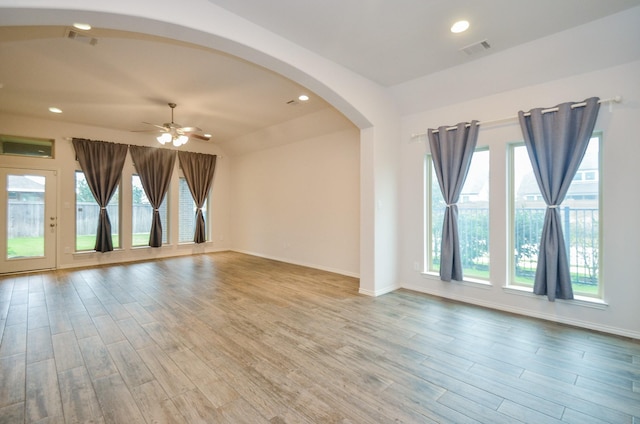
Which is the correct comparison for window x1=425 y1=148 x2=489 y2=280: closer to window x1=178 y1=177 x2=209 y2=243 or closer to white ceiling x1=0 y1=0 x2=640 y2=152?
white ceiling x1=0 y1=0 x2=640 y2=152

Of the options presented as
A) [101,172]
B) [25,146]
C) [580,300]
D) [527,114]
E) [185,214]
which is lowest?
[580,300]

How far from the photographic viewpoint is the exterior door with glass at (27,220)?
226 inches

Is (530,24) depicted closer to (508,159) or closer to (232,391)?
(508,159)

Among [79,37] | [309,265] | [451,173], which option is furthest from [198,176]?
[451,173]

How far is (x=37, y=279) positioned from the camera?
5320 millimetres

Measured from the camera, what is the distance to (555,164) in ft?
10.9

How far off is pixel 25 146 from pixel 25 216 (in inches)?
56.8

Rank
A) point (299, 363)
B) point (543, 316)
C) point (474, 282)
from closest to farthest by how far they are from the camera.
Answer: point (299, 363), point (543, 316), point (474, 282)

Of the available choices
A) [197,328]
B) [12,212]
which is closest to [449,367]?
[197,328]

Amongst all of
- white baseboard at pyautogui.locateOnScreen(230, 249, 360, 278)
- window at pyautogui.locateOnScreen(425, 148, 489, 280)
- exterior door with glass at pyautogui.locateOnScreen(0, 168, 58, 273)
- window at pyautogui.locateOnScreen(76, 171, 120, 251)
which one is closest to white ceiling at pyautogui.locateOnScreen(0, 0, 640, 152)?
exterior door with glass at pyautogui.locateOnScreen(0, 168, 58, 273)

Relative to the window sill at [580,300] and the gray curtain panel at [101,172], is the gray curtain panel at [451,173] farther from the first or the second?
the gray curtain panel at [101,172]

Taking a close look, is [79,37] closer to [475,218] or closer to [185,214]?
[475,218]

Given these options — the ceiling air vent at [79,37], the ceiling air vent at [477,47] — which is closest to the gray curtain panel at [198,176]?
the ceiling air vent at [79,37]

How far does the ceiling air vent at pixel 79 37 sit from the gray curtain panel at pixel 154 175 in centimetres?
442
